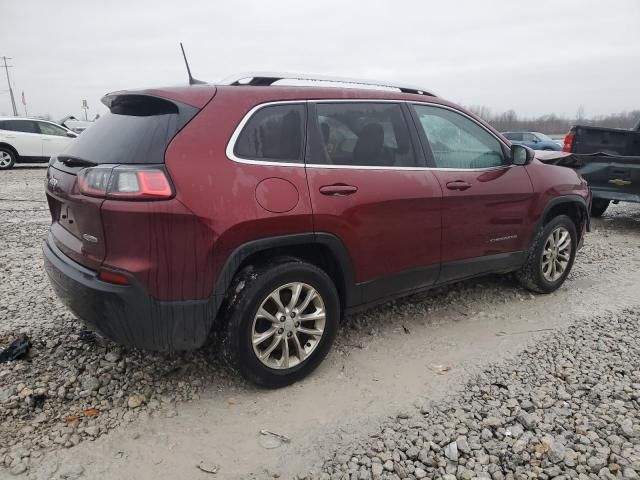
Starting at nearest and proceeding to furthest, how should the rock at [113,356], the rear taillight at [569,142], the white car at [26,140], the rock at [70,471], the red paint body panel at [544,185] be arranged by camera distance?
the rock at [70,471] → the rock at [113,356] → the red paint body panel at [544,185] → the rear taillight at [569,142] → the white car at [26,140]

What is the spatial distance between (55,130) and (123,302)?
592 inches

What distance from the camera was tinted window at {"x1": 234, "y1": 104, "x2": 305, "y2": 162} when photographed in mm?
2629

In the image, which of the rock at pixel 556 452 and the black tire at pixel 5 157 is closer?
the rock at pixel 556 452

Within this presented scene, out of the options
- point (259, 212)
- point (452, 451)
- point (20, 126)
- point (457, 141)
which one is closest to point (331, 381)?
point (452, 451)

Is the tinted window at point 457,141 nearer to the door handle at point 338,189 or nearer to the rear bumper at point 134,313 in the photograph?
the door handle at point 338,189

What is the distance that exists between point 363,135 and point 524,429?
6.27ft

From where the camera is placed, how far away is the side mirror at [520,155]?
12.8ft

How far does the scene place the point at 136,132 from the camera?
2.53m

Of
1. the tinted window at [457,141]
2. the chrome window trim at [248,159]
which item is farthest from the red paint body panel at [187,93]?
the tinted window at [457,141]

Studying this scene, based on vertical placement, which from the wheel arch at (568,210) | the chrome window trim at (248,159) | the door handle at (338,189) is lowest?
the wheel arch at (568,210)

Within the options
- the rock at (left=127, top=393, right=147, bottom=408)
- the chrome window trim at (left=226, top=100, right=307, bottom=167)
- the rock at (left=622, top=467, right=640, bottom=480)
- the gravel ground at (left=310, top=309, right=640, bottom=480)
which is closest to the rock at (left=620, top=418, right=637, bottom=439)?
the gravel ground at (left=310, top=309, right=640, bottom=480)

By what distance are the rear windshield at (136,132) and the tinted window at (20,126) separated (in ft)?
45.1

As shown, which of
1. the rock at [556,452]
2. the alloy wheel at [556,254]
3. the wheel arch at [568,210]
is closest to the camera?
the rock at [556,452]

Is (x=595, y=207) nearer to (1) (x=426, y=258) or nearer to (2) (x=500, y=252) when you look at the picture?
(2) (x=500, y=252)
